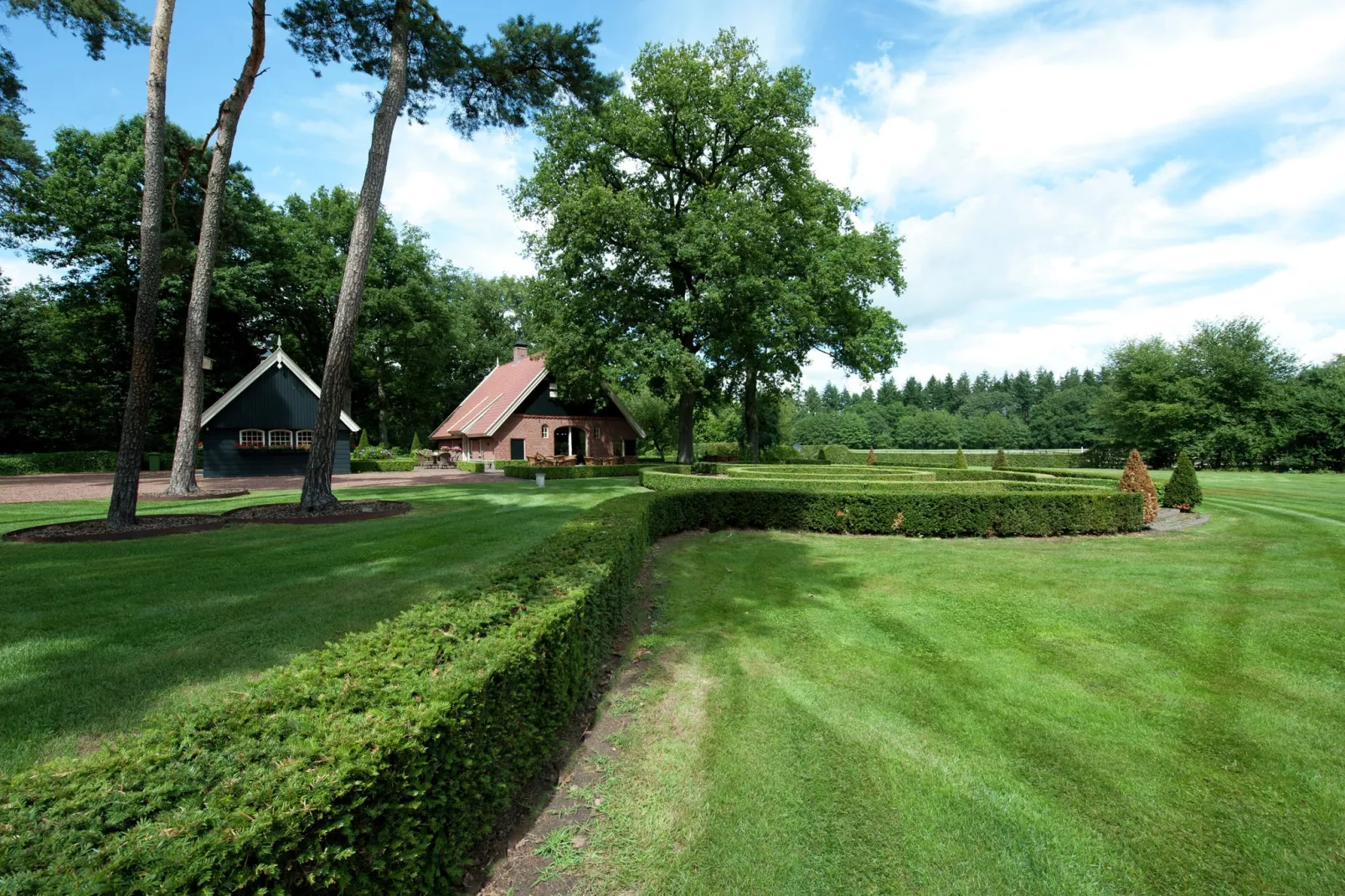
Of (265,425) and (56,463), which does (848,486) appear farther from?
(56,463)

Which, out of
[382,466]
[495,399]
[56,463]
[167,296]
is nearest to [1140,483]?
[495,399]

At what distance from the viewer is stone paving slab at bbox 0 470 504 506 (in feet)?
52.4

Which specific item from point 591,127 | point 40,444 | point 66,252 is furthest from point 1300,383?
point 40,444

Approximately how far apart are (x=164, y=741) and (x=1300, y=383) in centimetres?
5477

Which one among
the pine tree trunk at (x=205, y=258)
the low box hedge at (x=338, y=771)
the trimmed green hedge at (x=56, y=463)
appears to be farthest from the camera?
the trimmed green hedge at (x=56, y=463)

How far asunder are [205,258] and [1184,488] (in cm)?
2587

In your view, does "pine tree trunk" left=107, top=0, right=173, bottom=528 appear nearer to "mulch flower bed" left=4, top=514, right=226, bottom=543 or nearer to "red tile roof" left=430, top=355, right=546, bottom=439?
"mulch flower bed" left=4, top=514, right=226, bottom=543

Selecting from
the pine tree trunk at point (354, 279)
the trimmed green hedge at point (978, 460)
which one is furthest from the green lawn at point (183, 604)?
the trimmed green hedge at point (978, 460)

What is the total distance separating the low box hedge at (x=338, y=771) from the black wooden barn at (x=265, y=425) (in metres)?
25.4

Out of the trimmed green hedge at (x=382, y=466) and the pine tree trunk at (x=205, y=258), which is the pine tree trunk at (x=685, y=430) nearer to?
the trimmed green hedge at (x=382, y=466)

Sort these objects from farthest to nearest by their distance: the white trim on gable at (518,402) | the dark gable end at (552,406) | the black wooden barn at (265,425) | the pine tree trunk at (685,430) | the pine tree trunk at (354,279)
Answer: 1. the dark gable end at (552,406)
2. the white trim on gable at (518,402)
3. the pine tree trunk at (685,430)
4. the black wooden barn at (265,425)
5. the pine tree trunk at (354,279)

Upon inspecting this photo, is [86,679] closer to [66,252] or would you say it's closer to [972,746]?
[972,746]

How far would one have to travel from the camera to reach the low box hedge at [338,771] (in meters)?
1.52

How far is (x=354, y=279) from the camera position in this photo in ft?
38.2
